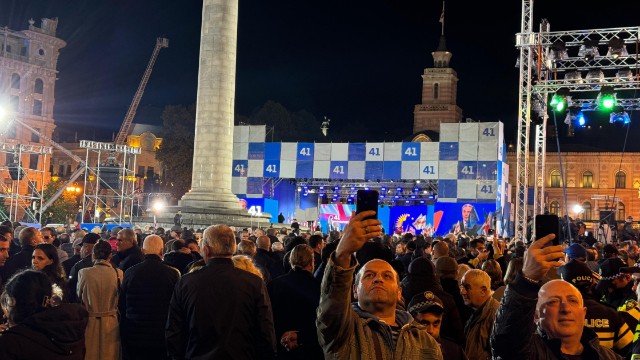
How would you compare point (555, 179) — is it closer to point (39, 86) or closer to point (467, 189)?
point (467, 189)

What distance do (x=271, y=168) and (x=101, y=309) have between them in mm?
43792

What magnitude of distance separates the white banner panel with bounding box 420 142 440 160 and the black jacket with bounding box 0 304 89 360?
43.2 metres

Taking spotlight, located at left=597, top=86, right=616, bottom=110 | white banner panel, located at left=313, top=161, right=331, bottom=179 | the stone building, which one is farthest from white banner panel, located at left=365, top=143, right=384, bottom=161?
the stone building

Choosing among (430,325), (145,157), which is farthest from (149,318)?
(145,157)

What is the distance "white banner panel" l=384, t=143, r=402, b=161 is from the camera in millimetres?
48125

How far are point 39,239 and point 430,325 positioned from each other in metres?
6.45

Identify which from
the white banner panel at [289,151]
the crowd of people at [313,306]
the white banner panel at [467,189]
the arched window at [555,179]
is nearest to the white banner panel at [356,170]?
the white banner panel at [289,151]

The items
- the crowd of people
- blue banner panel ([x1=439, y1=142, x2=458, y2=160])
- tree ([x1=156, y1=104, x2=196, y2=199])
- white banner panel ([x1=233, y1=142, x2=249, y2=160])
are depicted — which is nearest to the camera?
the crowd of people

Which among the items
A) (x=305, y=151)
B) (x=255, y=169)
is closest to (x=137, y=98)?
(x=255, y=169)

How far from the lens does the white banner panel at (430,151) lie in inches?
1864

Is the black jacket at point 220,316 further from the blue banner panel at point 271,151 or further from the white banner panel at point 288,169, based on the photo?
the blue banner panel at point 271,151

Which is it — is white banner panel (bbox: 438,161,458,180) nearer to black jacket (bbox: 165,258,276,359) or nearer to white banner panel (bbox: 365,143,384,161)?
white banner panel (bbox: 365,143,384,161)

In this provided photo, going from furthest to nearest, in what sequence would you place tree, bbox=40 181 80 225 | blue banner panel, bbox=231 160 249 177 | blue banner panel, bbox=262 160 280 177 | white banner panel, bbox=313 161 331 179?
1. tree, bbox=40 181 80 225
2. blue banner panel, bbox=231 160 249 177
3. blue banner panel, bbox=262 160 280 177
4. white banner panel, bbox=313 161 331 179

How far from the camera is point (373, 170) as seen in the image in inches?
1927
